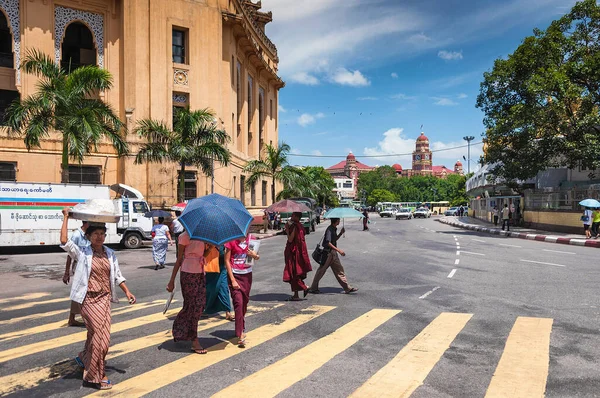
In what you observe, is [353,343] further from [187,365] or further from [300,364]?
[187,365]

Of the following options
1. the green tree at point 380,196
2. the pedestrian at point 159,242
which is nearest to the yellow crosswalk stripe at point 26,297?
the pedestrian at point 159,242

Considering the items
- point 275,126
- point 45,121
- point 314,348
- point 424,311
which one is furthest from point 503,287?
point 275,126

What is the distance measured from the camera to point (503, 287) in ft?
35.4

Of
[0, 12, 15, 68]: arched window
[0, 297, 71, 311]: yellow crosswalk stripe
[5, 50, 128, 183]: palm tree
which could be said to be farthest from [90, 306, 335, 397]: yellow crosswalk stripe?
[0, 12, 15, 68]: arched window

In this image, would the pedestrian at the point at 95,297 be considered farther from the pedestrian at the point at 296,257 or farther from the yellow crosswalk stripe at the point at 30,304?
the yellow crosswalk stripe at the point at 30,304

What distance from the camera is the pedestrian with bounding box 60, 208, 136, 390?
5.01m

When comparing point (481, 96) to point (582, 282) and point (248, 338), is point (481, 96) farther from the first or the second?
point (248, 338)

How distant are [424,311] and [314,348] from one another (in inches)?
115

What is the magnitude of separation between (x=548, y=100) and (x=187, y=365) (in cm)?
2645

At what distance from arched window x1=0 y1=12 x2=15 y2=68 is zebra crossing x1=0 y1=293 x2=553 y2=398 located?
85.0 ft

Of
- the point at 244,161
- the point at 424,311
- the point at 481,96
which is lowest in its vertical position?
the point at 424,311

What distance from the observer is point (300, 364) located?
5695 mm

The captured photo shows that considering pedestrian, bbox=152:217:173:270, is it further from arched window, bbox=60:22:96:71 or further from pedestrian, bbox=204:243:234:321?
arched window, bbox=60:22:96:71

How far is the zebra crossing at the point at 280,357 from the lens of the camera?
4.98 metres
